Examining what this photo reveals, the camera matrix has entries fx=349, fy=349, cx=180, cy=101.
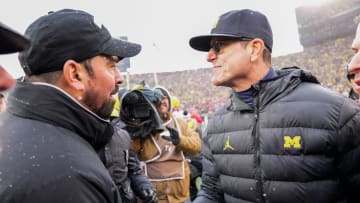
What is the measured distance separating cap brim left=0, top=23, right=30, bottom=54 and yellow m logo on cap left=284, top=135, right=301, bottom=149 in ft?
4.73

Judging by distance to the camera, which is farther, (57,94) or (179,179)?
(179,179)

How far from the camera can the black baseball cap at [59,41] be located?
1454mm

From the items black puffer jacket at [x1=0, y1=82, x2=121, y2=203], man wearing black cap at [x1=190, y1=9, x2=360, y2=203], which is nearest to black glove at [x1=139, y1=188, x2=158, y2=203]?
man wearing black cap at [x1=190, y1=9, x2=360, y2=203]

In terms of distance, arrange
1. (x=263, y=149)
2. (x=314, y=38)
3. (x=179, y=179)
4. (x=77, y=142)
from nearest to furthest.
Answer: (x=77, y=142) < (x=263, y=149) < (x=179, y=179) < (x=314, y=38)

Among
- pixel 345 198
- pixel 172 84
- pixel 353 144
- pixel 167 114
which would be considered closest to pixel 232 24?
pixel 353 144

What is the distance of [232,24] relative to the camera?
2.20 m

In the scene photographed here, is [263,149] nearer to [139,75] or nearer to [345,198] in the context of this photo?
[345,198]

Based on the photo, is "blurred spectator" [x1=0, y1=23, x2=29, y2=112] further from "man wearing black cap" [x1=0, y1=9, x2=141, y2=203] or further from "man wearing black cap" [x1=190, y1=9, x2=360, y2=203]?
"man wearing black cap" [x1=190, y1=9, x2=360, y2=203]

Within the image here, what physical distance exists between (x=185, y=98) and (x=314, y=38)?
10.4 meters

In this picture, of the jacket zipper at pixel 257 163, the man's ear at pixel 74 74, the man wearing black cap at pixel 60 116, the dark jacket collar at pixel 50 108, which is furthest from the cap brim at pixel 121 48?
the jacket zipper at pixel 257 163

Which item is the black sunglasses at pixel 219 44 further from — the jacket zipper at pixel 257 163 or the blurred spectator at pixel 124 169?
the blurred spectator at pixel 124 169

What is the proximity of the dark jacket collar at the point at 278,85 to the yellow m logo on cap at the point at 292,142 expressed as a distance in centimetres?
26

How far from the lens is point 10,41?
84 centimetres

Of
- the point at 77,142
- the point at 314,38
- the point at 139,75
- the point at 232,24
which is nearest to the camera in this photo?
the point at 77,142
